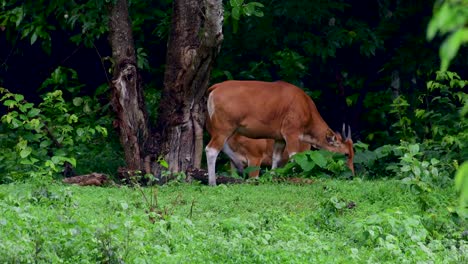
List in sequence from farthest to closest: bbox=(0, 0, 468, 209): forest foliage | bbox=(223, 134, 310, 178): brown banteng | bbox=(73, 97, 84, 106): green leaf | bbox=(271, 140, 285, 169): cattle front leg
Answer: bbox=(223, 134, 310, 178): brown banteng
bbox=(271, 140, 285, 169): cattle front leg
bbox=(73, 97, 84, 106): green leaf
bbox=(0, 0, 468, 209): forest foliage

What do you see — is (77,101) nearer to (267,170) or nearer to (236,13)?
(267,170)

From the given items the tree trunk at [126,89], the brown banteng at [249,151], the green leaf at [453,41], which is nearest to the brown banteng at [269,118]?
the brown banteng at [249,151]

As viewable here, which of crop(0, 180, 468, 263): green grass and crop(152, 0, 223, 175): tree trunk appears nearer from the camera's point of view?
crop(0, 180, 468, 263): green grass

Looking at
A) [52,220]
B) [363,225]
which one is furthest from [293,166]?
[52,220]

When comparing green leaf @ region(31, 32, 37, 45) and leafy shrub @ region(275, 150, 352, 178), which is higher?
green leaf @ region(31, 32, 37, 45)

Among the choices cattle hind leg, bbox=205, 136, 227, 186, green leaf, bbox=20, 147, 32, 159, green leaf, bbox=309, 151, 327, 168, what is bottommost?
cattle hind leg, bbox=205, 136, 227, 186

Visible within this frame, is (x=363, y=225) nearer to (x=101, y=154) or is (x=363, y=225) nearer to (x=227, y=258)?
(x=227, y=258)

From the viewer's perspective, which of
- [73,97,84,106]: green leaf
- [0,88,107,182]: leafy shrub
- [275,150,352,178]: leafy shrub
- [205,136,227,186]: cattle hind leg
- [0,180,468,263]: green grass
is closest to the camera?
[0,180,468,263]: green grass

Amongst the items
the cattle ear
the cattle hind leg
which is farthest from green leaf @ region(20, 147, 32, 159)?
the cattle ear

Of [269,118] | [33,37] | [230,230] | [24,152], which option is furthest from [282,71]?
[230,230]

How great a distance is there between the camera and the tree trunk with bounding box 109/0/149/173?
39.3ft

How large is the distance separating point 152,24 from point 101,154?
2357mm

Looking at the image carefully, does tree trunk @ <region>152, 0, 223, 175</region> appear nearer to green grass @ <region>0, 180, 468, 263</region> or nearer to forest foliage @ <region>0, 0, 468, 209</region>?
forest foliage @ <region>0, 0, 468, 209</region>

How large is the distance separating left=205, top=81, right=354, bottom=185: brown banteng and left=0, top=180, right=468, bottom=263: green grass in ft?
11.4
